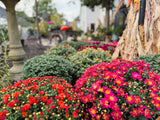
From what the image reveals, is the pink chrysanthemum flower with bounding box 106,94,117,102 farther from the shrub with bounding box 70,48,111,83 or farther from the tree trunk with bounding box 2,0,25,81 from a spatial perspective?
the tree trunk with bounding box 2,0,25,81

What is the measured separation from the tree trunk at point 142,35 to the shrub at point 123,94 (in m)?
1.31

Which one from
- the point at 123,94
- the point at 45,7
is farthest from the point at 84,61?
the point at 45,7

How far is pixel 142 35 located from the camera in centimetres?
322

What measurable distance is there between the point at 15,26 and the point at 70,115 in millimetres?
2708

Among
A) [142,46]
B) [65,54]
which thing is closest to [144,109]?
[142,46]

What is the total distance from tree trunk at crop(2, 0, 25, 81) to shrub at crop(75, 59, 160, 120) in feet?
6.89

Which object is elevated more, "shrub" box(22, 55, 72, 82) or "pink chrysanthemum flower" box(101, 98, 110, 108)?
"shrub" box(22, 55, 72, 82)

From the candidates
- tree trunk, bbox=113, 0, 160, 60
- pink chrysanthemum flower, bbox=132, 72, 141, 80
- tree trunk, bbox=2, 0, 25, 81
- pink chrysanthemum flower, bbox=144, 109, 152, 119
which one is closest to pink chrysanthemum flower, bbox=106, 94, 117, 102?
pink chrysanthemum flower, bbox=144, 109, 152, 119

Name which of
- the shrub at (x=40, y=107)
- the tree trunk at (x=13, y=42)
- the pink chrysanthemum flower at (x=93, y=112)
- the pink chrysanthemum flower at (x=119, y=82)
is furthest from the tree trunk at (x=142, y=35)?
the tree trunk at (x=13, y=42)

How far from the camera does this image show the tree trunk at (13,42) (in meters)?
2.91

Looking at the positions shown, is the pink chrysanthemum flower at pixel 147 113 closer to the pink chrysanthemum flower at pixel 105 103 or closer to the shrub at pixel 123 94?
the shrub at pixel 123 94

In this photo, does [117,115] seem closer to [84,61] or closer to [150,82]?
[150,82]

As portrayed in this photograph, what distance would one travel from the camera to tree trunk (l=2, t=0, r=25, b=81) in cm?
291

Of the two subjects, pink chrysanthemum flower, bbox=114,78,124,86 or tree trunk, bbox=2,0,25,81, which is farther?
tree trunk, bbox=2,0,25,81
